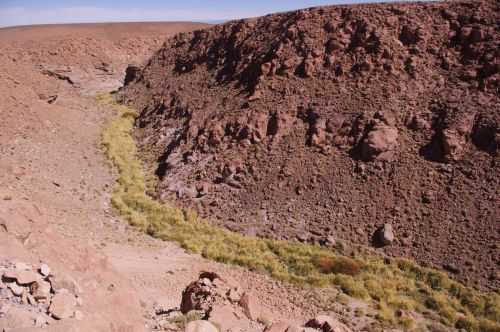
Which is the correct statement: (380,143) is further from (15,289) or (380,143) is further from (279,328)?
(15,289)

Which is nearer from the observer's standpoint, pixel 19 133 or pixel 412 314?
pixel 412 314

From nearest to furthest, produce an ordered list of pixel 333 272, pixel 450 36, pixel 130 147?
pixel 333 272
pixel 450 36
pixel 130 147

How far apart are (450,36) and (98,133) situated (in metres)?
19.9

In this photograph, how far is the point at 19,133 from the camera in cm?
2495

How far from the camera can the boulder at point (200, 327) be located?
9.07 metres

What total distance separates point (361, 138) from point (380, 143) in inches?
37.2

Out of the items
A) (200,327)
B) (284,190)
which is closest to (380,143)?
(284,190)

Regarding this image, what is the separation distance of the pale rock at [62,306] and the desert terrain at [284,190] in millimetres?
32

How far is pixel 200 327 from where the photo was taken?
9172 millimetres

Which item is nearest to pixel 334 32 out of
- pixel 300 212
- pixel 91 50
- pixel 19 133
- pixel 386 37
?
pixel 386 37

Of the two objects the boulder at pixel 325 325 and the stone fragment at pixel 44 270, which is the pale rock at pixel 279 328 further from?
the stone fragment at pixel 44 270

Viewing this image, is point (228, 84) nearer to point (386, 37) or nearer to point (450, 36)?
point (386, 37)

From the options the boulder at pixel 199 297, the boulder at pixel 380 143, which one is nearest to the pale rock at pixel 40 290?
the boulder at pixel 199 297

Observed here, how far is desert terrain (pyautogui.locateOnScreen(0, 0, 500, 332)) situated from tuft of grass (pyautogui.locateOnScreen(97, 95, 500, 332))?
64 mm
